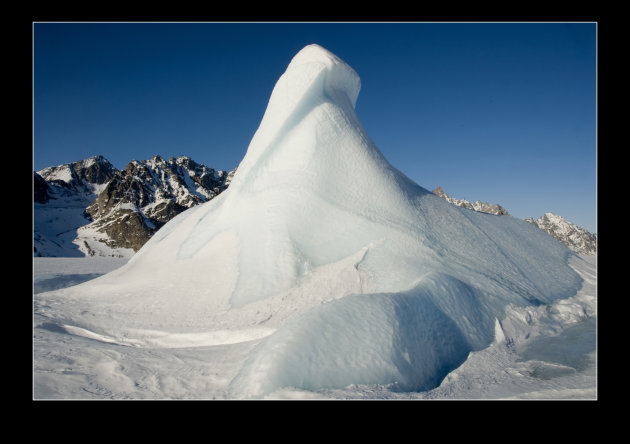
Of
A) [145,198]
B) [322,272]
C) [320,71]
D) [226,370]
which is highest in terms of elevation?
[145,198]

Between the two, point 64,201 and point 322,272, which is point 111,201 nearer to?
point 64,201

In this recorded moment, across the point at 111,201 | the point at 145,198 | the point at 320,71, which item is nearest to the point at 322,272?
the point at 320,71

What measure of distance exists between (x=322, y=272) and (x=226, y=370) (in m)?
3.00

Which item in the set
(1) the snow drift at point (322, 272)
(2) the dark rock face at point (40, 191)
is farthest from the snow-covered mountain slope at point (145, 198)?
(1) the snow drift at point (322, 272)

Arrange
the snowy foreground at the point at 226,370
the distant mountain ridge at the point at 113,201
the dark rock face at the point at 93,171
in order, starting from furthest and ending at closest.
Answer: the dark rock face at the point at 93,171
the distant mountain ridge at the point at 113,201
the snowy foreground at the point at 226,370

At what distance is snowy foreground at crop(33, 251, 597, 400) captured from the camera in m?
3.98

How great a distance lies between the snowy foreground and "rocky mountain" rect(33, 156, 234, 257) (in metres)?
103

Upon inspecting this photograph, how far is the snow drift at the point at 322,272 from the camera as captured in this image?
4.32 meters

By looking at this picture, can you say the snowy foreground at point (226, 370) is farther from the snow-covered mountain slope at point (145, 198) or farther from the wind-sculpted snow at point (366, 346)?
the snow-covered mountain slope at point (145, 198)

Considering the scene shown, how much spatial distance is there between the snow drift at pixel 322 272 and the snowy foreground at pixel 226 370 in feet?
0.86

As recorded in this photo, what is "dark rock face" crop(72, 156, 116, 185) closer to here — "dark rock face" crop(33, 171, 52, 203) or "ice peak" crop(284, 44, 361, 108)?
"dark rock face" crop(33, 171, 52, 203)

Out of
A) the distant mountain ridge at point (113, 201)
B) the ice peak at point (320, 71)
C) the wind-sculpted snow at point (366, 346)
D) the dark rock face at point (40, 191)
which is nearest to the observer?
the wind-sculpted snow at point (366, 346)

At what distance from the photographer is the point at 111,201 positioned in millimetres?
140250

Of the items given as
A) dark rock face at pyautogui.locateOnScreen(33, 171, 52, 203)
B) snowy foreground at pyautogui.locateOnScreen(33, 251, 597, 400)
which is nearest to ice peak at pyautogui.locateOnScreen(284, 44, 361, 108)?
snowy foreground at pyautogui.locateOnScreen(33, 251, 597, 400)
